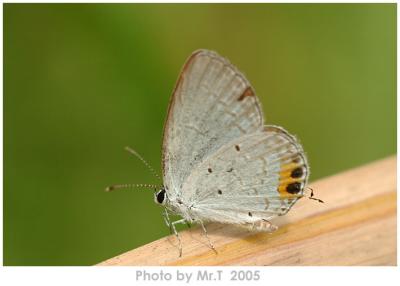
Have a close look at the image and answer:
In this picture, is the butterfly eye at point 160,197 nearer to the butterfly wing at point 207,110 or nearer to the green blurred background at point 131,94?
the butterfly wing at point 207,110

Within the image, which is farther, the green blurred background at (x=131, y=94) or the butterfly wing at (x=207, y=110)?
the green blurred background at (x=131, y=94)

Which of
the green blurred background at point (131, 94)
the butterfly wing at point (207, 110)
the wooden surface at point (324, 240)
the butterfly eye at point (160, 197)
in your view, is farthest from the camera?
the green blurred background at point (131, 94)

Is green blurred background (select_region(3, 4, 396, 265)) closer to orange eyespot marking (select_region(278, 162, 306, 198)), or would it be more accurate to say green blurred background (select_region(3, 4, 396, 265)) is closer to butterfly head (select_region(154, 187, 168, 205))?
butterfly head (select_region(154, 187, 168, 205))

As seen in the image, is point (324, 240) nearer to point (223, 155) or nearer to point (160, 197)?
point (223, 155)

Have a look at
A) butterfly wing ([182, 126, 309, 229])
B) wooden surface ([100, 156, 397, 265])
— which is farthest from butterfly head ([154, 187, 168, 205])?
wooden surface ([100, 156, 397, 265])

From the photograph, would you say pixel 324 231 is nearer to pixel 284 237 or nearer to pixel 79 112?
pixel 284 237

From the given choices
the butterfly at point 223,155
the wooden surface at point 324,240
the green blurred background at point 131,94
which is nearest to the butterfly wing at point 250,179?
the butterfly at point 223,155
